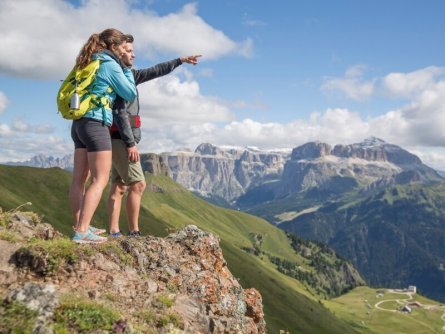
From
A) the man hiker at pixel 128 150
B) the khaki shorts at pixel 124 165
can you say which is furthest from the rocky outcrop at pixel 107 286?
the khaki shorts at pixel 124 165

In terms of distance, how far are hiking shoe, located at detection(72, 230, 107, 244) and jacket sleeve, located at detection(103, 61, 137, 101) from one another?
177 inches

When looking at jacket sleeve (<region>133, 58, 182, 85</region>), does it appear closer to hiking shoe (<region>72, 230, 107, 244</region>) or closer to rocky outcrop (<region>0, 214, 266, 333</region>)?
rocky outcrop (<region>0, 214, 266, 333</region>)

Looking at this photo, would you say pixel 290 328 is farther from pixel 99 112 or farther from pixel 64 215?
pixel 99 112

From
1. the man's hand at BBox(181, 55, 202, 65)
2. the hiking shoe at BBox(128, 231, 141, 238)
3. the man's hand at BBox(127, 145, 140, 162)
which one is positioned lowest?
the hiking shoe at BBox(128, 231, 141, 238)

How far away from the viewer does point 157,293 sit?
12336 mm

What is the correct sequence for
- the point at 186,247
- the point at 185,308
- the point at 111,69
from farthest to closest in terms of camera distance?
the point at 186,247
the point at 111,69
the point at 185,308

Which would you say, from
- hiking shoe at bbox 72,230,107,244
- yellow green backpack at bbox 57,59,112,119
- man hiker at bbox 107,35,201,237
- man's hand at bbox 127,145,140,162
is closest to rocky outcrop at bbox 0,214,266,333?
hiking shoe at bbox 72,230,107,244

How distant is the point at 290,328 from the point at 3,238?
6529 inches

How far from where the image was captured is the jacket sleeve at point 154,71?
17.0m

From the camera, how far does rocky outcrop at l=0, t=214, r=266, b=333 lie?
9.20 meters

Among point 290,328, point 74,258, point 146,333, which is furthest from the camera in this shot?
point 290,328

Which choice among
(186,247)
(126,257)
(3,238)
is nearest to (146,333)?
(126,257)

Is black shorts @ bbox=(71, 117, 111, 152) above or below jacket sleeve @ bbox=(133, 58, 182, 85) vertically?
below

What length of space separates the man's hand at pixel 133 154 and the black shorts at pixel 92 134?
1.42 m
